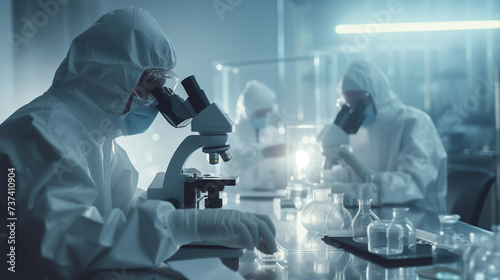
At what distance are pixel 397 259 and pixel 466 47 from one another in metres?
Result: 5.05

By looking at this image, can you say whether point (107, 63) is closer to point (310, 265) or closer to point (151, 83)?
point (151, 83)

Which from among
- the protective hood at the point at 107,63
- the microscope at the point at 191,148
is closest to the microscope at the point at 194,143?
the microscope at the point at 191,148

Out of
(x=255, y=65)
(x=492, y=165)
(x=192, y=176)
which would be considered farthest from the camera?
(x=492, y=165)

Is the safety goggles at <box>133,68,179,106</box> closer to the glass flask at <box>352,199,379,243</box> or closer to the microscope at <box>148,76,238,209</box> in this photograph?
the microscope at <box>148,76,238,209</box>

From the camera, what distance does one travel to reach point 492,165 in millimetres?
4129

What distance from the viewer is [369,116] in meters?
2.97

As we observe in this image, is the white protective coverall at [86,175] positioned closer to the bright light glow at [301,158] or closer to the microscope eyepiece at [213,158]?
the microscope eyepiece at [213,158]

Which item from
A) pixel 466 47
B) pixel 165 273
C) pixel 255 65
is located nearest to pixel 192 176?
pixel 165 273

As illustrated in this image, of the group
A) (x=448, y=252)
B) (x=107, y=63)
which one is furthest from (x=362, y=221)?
(x=107, y=63)

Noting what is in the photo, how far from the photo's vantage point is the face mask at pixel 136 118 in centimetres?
151

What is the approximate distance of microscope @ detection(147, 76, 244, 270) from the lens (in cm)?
135

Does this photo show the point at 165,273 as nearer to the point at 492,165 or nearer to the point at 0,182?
the point at 0,182

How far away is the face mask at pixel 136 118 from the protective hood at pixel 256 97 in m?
2.77

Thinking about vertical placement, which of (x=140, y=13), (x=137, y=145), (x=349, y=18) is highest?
(x=349, y=18)
